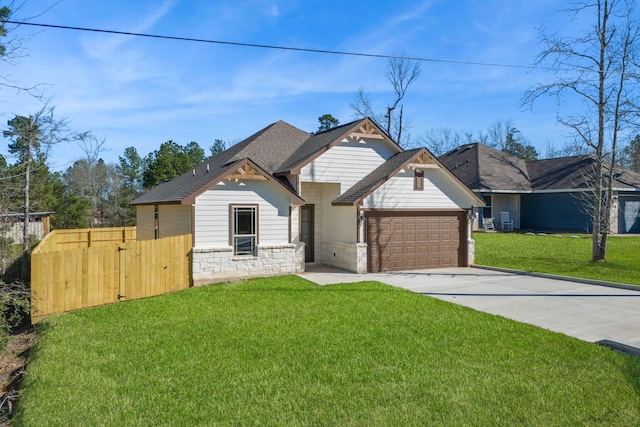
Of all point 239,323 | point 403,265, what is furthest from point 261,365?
point 403,265

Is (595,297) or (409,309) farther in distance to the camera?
(595,297)

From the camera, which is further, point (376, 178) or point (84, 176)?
point (84, 176)

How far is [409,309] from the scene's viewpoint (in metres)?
9.59

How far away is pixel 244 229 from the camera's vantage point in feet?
45.3

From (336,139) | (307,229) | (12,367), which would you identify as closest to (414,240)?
(307,229)

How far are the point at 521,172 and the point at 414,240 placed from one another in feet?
66.6

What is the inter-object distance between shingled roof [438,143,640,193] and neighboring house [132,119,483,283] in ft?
45.2

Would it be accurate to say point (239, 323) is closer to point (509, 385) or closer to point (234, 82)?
point (509, 385)

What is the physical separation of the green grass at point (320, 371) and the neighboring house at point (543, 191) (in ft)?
70.0

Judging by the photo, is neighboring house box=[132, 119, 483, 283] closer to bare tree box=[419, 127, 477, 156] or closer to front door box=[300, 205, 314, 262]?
front door box=[300, 205, 314, 262]

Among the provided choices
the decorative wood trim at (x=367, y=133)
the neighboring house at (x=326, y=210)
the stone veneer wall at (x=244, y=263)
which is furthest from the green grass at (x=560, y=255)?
the stone veneer wall at (x=244, y=263)

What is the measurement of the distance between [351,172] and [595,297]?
27.7ft

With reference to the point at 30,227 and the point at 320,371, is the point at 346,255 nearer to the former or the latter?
the point at 320,371

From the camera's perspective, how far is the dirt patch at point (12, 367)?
563 centimetres
